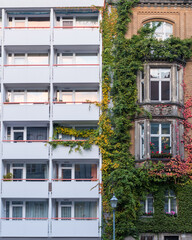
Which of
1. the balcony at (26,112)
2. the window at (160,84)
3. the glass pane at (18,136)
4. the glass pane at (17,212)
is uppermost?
the window at (160,84)

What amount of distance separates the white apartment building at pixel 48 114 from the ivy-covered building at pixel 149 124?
135cm

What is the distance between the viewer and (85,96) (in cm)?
3156

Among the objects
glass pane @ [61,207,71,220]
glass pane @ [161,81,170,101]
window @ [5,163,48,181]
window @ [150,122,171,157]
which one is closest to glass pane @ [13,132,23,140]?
window @ [5,163,48,181]

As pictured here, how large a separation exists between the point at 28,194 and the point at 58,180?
2.18 meters

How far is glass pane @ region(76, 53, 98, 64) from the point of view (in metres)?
32.0

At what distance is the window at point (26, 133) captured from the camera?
31141mm

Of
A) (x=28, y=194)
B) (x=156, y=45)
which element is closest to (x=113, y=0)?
(x=156, y=45)

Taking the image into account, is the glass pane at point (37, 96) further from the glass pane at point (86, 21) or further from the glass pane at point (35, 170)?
the glass pane at point (86, 21)

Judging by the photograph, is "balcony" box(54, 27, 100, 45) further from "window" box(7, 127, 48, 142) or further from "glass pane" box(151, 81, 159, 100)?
"window" box(7, 127, 48, 142)

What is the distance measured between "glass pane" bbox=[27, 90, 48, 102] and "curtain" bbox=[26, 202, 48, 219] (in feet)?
23.6

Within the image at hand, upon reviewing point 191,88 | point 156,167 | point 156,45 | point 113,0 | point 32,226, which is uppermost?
point 113,0

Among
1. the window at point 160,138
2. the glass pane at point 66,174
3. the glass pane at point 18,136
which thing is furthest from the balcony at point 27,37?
the window at point 160,138

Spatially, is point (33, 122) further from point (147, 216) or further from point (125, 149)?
point (147, 216)

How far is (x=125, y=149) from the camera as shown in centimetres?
2969
